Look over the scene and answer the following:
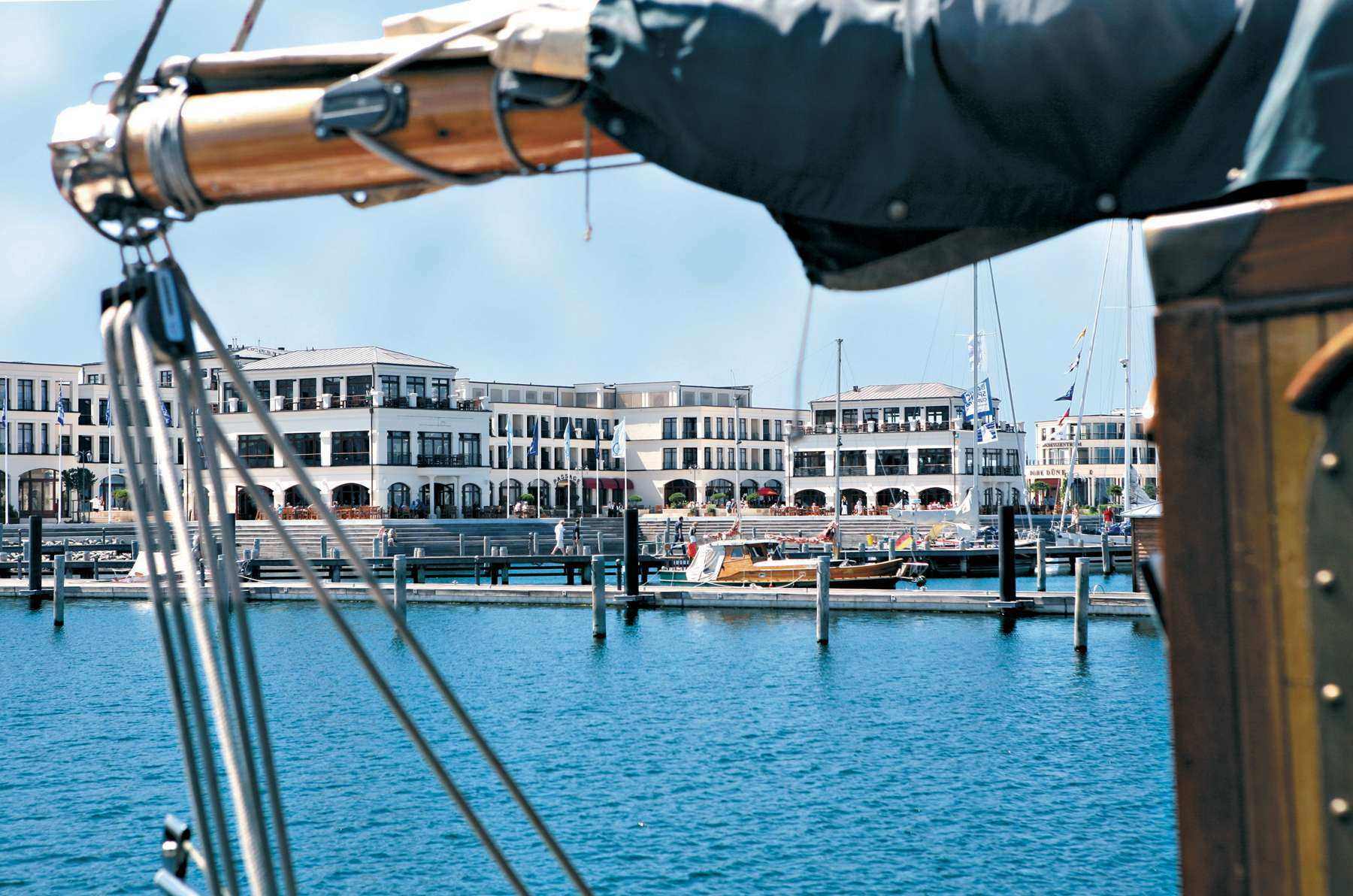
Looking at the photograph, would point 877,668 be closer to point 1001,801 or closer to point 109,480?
point 1001,801

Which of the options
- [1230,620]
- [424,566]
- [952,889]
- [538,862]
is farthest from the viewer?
[424,566]

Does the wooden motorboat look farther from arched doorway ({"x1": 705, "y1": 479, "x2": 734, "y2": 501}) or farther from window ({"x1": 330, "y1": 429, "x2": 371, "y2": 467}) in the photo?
arched doorway ({"x1": 705, "y1": 479, "x2": 734, "y2": 501})

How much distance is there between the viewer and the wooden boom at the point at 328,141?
3695 mm

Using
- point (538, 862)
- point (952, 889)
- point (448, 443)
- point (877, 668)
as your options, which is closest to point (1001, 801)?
point (952, 889)

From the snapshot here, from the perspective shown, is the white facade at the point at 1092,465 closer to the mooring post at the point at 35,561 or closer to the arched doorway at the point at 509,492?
the arched doorway at the point at 509,492

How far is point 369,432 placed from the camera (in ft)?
237

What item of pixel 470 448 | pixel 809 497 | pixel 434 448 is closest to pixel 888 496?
pixel 809 497

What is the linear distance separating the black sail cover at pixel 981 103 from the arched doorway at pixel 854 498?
273 feet

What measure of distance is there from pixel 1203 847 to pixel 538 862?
1413 centimetres

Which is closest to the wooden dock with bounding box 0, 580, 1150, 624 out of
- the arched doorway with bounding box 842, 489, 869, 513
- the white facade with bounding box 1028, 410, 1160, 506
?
the arched doorway with bounding box 842, 489, 869, 513

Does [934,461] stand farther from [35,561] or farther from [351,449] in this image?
[35,561]

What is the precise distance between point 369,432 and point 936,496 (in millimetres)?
38100

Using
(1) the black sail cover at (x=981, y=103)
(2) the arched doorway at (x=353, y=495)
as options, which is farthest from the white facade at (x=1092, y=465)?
(1) the black sail cover at (x=981, y=103)

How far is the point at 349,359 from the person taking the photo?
74250 mm
